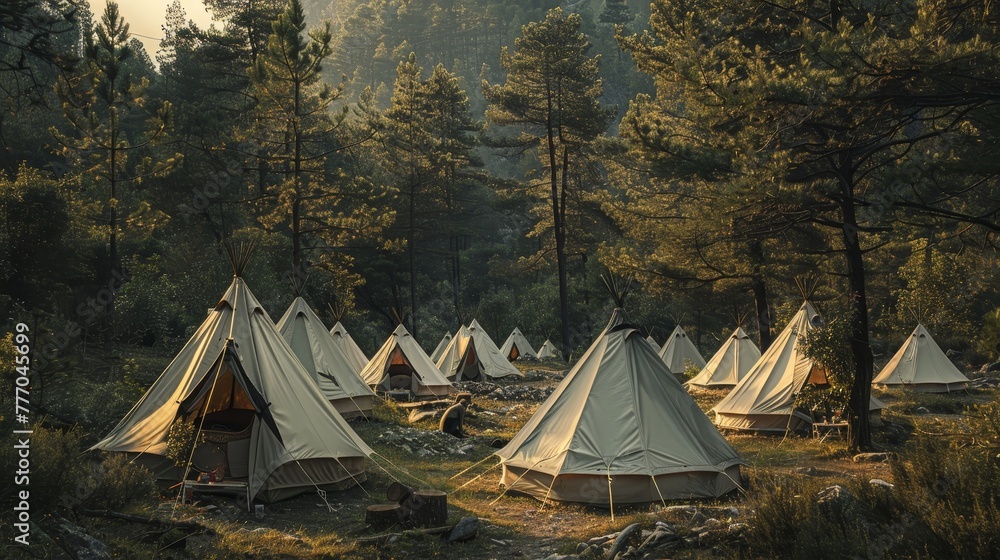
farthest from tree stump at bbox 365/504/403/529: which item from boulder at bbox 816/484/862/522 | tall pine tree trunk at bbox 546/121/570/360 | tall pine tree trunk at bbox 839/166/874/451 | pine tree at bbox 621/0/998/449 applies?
tall pine tree trunk at bbox 546/121/570/360

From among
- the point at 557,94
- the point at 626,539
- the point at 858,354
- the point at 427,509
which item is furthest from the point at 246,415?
the point at 557,94

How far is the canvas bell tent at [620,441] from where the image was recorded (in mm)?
10180

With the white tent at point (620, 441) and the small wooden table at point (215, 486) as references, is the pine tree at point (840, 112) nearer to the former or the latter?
the white tent at point (620, 441)

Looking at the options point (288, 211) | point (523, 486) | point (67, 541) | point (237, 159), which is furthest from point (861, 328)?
point (237, 159)

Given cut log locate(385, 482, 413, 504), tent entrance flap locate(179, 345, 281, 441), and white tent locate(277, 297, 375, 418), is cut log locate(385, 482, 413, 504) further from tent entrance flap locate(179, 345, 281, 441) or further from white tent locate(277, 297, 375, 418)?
white tent locate(277, 297, 375, 418)

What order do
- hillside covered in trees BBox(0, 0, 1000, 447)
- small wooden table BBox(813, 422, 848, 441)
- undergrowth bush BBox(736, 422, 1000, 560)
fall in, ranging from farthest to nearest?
small wooden table BBox(813, 422, 848, 441) → hillside covered in trees BBox(0, 0, 1000, 447) → undergrowth bush BBox(736, 422, 1000, 560)

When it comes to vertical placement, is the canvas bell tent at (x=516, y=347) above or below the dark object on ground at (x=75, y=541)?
above

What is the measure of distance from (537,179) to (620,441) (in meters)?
28.4

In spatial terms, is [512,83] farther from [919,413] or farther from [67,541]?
[67,541]

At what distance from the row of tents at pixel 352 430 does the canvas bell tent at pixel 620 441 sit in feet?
0.06

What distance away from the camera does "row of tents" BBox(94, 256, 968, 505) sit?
405 inches

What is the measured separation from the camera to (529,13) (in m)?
88.9

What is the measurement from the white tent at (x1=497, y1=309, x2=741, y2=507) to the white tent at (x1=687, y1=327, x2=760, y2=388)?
16079mm

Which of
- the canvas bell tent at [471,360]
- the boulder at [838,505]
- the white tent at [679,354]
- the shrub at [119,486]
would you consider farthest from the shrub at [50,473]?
the white tent at [679,354]
